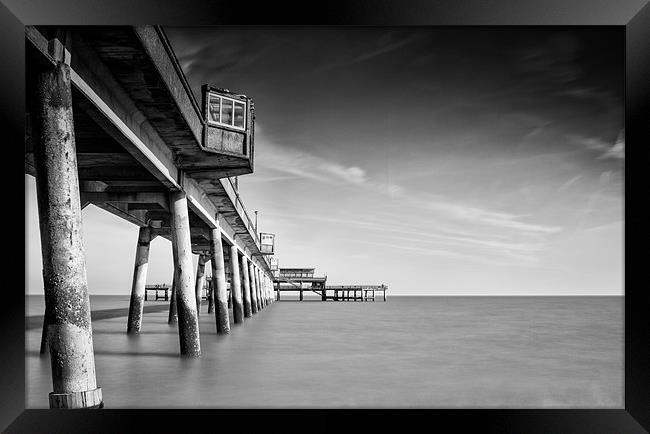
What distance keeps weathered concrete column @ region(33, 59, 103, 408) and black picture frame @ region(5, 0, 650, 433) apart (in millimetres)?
756

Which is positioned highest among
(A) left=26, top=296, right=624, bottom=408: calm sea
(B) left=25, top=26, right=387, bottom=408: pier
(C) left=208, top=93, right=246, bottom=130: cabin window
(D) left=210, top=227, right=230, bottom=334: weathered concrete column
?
(C) left=208, top=93, right=246, bottom=130: cabin window

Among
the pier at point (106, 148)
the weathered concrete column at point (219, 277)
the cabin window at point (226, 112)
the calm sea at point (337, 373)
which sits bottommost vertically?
the calm sea at point (337, 373)

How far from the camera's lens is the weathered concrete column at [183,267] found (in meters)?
11.9

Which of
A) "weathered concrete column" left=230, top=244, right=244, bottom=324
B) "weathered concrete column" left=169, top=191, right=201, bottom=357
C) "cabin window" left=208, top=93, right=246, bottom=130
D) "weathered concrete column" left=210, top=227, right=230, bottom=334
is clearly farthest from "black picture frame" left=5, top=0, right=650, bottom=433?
"weathered concrete column" left=230, top=244, right=244, bottom=324

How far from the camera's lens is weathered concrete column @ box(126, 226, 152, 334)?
18828 millimetres

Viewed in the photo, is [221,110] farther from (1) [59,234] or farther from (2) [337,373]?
(1) [59,234]

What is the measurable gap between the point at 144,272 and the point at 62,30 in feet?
45.7

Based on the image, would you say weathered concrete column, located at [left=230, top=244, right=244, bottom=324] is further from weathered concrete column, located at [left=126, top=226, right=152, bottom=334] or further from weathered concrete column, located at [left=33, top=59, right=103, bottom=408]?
weathered concrete column, located at [left=33, top=59, right=103, bottom=408]

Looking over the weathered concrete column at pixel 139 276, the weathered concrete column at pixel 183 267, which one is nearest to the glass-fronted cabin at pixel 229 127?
the weathered concrete column at pixel 183 267
